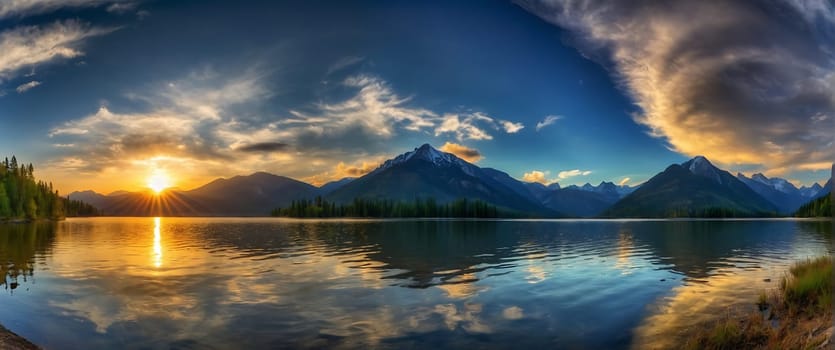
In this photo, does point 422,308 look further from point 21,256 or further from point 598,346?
point 21,256

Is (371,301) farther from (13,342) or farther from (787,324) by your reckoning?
(787,324)

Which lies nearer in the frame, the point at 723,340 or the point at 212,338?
the point at 723,340

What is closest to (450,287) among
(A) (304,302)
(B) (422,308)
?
(B) (422,308)

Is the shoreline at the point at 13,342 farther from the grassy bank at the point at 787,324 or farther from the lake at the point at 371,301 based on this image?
the grassy bank at the point at 787,324

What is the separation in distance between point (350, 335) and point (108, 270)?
35.7 meters

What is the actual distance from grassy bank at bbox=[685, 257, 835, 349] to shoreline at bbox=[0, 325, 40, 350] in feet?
89.1

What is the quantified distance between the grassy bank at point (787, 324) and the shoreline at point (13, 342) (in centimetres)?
2716

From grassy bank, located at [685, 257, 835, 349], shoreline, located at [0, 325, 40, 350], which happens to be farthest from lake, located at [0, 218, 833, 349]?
grassy bank, located at [685, 257, 835, 349]

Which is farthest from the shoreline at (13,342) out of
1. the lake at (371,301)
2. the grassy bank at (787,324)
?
the grassy bank at (787,324)

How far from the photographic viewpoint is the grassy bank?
15768 millimetres

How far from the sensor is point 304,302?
2833 centimetres

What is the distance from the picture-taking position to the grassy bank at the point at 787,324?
1577 cm

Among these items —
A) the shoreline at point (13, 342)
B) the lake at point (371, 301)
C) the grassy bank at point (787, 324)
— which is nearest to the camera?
the grassy bank at point (787, 324)

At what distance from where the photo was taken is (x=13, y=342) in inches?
766
